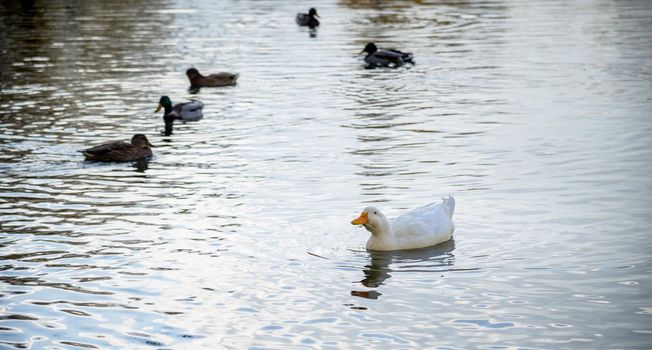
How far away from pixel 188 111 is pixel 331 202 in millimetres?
9459

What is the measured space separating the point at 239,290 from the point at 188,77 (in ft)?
64.1

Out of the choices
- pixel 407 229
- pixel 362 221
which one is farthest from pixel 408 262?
pixel 362 221

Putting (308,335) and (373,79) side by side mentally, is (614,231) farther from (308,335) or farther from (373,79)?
(373,79)

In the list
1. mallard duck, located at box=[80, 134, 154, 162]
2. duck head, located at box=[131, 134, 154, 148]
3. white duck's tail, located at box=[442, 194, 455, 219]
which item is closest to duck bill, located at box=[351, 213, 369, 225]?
white duck's tail, located at box=[442, 194, 455, 219]

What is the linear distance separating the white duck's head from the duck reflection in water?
0.99 feet

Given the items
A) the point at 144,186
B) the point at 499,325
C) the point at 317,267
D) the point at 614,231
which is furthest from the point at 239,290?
the point at 144,186

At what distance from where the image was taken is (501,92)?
28234 mm

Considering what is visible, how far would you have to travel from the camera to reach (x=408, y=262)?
14.1m

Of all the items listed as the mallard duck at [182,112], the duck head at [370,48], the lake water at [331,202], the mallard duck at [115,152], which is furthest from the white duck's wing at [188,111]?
the duck head at [370,48]

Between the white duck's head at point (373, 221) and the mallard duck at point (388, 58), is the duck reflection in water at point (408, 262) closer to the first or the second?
the white duck's head at point (373, 221)

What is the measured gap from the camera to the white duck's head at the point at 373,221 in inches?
562

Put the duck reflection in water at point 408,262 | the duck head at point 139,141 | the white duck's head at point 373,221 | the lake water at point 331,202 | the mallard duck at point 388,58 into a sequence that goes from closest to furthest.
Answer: the lake water at point 331,202 < the duck reflection in water at point 408,262 < the white duck's head at point 373,221 < the duck head at point 139,141 < the mallard duck at point 388,58

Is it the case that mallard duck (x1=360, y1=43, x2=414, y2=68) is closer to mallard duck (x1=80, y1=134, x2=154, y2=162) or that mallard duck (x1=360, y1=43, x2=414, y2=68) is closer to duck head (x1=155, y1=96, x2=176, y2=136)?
duck head (x1=155, y1=96, x2=176, y2=136)

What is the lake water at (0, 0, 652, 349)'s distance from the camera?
11.9 m
